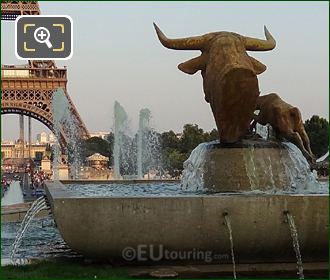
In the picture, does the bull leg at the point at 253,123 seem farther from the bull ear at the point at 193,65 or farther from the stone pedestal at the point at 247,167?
the bull ear at the point at 193,65

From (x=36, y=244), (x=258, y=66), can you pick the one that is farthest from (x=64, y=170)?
(x=258, y=66)

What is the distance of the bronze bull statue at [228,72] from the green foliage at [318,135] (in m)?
33.0

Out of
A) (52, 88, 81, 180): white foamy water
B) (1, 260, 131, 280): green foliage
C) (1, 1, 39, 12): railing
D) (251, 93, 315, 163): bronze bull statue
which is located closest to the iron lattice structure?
(1, 1, 39, 12): railing

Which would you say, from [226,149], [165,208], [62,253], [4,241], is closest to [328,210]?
[165,208]

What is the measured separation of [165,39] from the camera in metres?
9.95

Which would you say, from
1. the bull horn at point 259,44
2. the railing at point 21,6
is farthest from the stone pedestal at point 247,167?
the railing at point 21,6

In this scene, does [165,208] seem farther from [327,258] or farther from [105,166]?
[105,166]

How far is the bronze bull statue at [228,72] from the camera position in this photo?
9148mm

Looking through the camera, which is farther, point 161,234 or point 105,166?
point 105,166

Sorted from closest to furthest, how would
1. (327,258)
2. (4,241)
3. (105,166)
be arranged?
1. (327,258)
2. (4,241)
3. (105,166)

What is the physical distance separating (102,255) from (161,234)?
0.79m

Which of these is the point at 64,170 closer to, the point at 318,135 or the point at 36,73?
the point at 36,73

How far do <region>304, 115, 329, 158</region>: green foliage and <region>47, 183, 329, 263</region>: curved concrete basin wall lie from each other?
35.1 m

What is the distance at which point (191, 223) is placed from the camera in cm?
746
